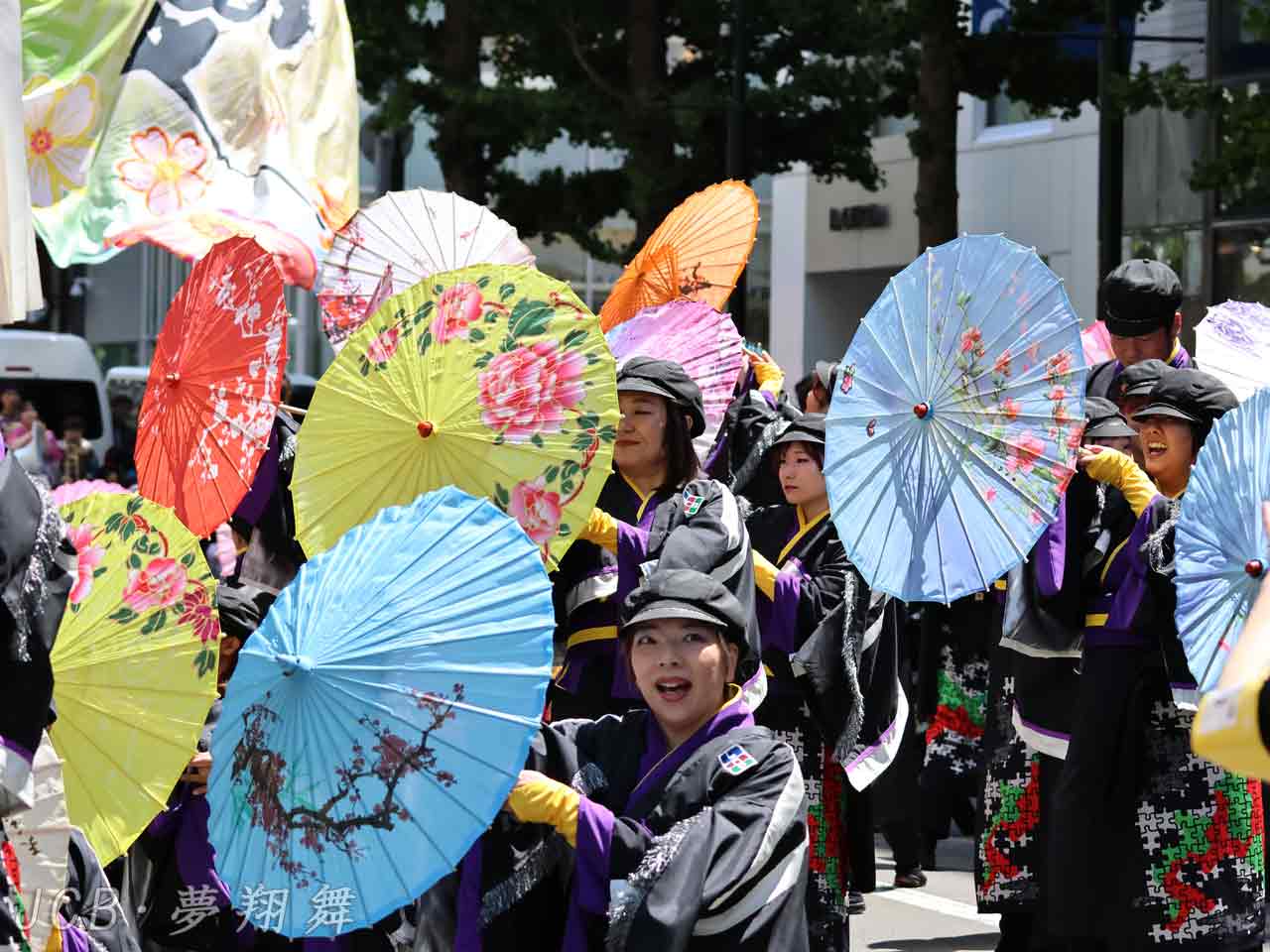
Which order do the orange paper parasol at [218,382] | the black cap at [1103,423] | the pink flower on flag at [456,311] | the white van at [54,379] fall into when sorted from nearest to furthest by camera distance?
the pink flower on flag at [456,311]
the orange paper parasol at [218,382]
the black cap at [1103,423]
the white van at [54,379]

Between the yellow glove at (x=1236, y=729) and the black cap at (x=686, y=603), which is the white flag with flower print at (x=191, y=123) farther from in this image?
the yellow glove at (x=1236, y=729)

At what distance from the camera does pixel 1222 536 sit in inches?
189

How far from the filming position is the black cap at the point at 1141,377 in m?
6.35

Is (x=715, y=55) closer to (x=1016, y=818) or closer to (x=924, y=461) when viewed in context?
(x=1016, y=818)

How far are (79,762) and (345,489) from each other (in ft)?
2.82

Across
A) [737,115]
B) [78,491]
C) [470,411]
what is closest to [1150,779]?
[470,411]

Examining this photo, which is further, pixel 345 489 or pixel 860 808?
pixel 860 808

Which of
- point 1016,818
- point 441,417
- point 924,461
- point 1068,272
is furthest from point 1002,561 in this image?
point 1068,272

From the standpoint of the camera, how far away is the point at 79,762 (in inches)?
180

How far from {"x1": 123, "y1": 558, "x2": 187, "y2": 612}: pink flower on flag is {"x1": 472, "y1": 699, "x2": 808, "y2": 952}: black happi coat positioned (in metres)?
1.00

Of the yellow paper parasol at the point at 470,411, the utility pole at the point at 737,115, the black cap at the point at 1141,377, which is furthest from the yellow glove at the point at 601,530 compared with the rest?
the utility pole at the point at 737,115

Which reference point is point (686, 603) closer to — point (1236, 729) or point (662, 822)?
point (662, 822)

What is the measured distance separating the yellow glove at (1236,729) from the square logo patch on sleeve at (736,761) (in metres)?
1.69

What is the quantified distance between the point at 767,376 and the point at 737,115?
7.81 meters
